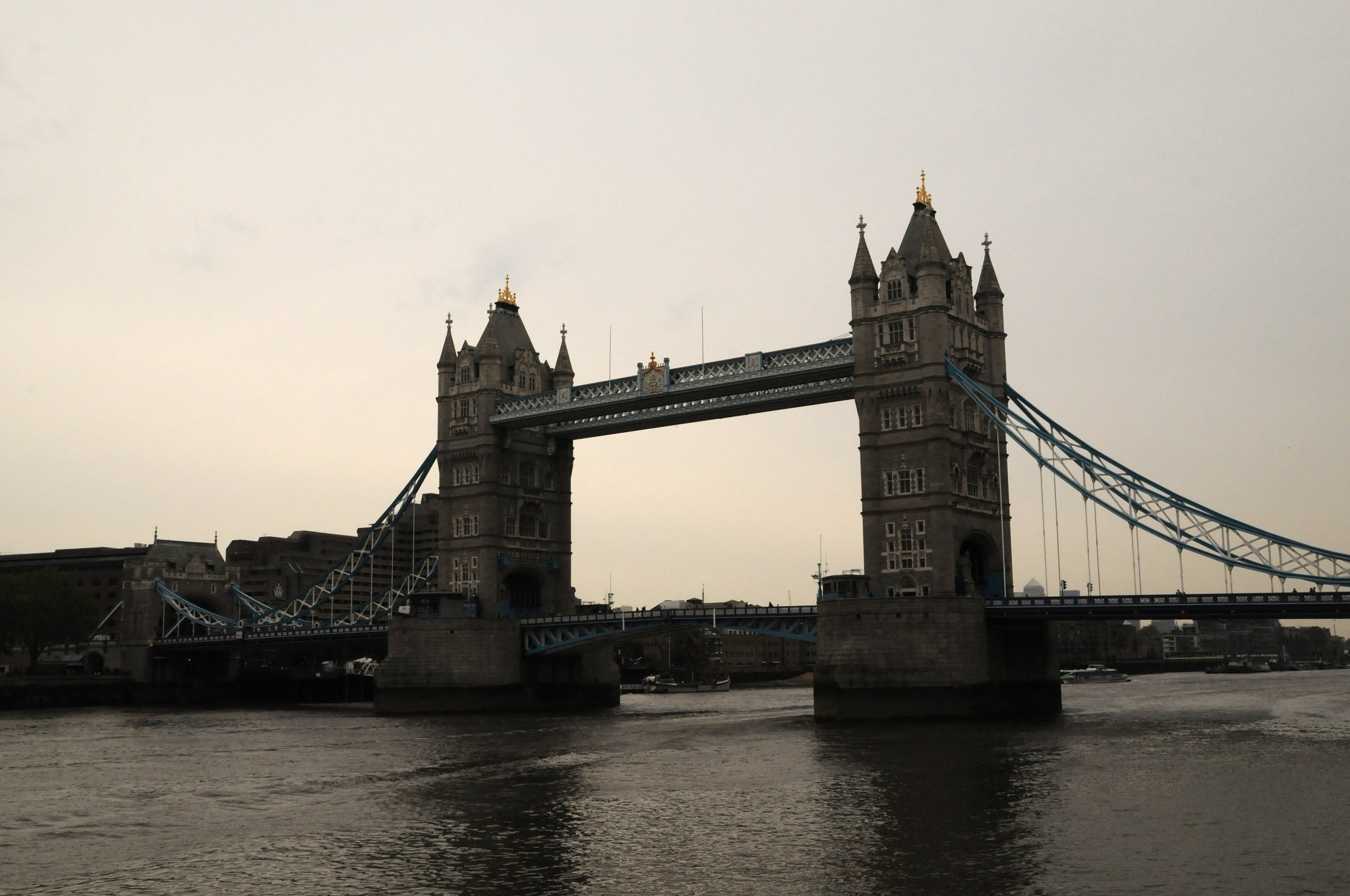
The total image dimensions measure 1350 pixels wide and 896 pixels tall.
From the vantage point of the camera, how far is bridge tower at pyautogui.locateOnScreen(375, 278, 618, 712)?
89.1 m

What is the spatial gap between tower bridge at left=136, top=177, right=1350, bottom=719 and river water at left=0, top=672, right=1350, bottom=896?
6097 millimetres

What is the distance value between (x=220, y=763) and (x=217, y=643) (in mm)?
61695

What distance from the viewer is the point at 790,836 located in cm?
3284

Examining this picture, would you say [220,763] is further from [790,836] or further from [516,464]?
[516,464]

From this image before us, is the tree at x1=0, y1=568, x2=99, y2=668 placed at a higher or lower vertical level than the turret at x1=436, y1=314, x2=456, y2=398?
lower

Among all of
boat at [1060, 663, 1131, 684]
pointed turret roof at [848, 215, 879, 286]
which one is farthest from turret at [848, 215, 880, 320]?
boat at [1060, 663, 1131, 684]

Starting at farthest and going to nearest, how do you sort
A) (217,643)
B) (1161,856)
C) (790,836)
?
1. (217,643)
2. (790,836)
3. (1161,856)

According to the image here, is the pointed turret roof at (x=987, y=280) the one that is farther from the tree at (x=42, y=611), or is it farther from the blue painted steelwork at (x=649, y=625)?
the tree at (x=42, y=611)

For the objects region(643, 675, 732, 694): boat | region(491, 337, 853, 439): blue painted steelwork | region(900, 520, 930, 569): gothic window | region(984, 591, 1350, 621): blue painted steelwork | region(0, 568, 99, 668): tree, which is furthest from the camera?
region(643, 675, 732, 694): boat

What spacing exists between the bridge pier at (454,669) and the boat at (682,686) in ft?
199

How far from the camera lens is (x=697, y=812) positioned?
1484 inches

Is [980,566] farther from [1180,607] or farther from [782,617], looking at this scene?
[1180,607]

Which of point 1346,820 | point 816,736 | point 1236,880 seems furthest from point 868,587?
point 1236,880

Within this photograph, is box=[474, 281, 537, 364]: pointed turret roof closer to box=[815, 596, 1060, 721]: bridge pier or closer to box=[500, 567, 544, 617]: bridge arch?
box=[500, 567, 544, 617]: bridge arch
